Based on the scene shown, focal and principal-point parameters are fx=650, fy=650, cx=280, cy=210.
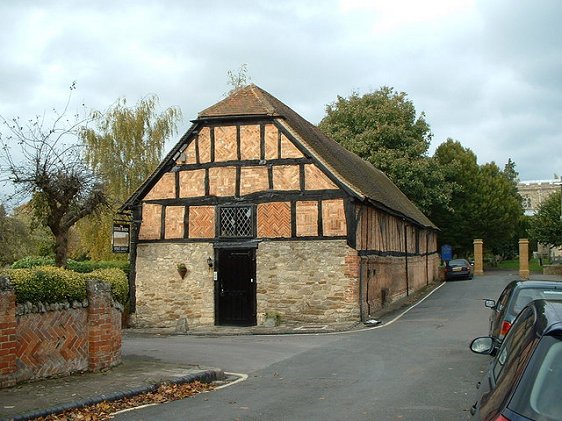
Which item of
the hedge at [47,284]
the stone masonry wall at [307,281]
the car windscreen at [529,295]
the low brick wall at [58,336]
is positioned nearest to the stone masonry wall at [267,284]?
the stone masonry wall at [307,281]

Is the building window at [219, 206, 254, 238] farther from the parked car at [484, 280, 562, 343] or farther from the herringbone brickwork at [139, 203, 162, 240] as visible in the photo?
the parked car at [484, 280, 562, 343]

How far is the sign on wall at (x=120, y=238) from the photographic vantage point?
76.8 ft

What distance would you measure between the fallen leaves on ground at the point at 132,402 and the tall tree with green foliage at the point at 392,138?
34.3m

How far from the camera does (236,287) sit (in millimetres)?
23078

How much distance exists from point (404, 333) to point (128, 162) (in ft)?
63.5

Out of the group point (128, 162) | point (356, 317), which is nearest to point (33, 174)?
point (356, 317)

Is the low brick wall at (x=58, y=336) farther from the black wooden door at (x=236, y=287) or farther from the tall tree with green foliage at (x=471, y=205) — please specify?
the tall tree with green foliage at (x=471, y=205)

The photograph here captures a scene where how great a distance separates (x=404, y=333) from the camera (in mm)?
18578

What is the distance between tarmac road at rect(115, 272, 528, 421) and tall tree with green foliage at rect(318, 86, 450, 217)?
22.2m

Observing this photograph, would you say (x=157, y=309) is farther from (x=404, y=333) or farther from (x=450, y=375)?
(x=450, y=375)

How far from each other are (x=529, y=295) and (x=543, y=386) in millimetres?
7702

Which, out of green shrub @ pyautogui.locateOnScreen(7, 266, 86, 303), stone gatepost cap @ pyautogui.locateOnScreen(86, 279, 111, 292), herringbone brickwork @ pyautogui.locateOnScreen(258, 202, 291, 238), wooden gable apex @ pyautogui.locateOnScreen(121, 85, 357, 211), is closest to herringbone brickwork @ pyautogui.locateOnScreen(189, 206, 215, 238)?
herringbone brickwork @ pyautogui.locateOnScreen(258, 202, 291, 238)

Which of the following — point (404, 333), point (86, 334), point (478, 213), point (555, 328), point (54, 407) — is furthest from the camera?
point (478, 213)

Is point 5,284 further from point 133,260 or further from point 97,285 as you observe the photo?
point 133,260
